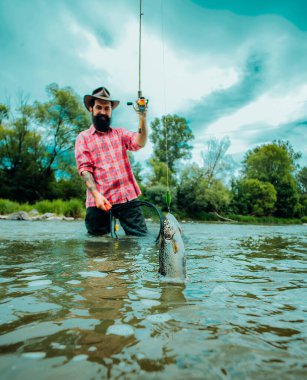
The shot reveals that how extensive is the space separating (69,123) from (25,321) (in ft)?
107

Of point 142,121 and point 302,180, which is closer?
point 142,121

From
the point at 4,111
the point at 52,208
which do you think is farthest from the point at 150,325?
the point at 4,111

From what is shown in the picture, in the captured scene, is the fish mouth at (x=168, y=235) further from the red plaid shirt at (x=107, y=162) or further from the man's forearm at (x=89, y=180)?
the red plaid shirt at (x=107, y=162)

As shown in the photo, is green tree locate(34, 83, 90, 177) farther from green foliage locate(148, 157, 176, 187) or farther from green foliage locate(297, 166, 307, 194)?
green foliage locate(297, 166, 307, 194)

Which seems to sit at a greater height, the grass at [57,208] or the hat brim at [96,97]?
the hat brim at [96,97]

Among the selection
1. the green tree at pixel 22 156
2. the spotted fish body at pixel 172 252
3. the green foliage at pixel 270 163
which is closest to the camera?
the spotted fish body at pixel 172 252

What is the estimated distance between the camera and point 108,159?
5184 millimetres

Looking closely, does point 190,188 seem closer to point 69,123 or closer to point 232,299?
point 69,123

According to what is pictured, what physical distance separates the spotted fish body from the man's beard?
3416 millimetres

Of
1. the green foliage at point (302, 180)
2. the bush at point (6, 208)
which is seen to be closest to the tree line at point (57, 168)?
the bush at point (6, 208)

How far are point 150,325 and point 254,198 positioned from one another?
145 feet

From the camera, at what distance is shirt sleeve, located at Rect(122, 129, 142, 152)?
17.2 feet

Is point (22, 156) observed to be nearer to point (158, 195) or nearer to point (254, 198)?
point (158, 195)

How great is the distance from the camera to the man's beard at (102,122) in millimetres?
5211
